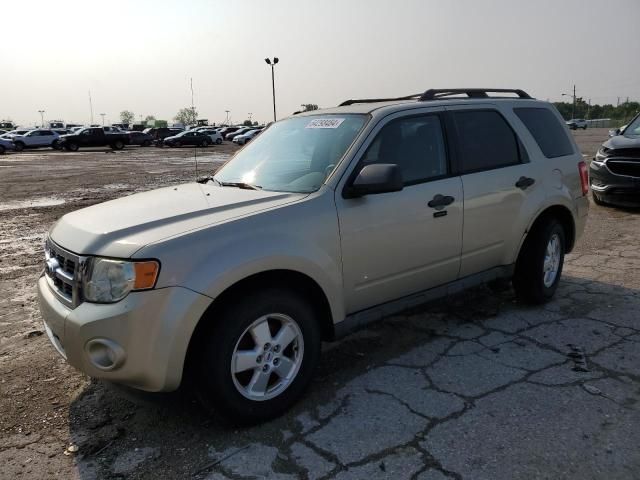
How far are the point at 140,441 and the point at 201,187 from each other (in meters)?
1.83

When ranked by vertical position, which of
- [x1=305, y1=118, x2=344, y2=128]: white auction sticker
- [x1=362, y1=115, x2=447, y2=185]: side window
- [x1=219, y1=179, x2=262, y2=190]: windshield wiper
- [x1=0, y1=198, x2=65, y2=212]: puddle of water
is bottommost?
[x1=0, y1=198, x2=65, y2=212]: puddle of water

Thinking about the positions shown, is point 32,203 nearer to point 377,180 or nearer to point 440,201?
point 440,201

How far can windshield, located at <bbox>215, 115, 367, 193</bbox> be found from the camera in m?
3.55

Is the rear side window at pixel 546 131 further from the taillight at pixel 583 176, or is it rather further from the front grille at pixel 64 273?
the front grille at pixel 64 273

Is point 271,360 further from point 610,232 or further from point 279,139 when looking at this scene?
point 610,232

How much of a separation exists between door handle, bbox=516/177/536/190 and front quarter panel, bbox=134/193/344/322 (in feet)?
6.44

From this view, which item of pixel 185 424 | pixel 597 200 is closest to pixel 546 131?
pixel 185 424

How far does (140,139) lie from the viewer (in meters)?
47.9

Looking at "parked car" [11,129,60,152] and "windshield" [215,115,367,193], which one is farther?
"parked car" [11,129,60,152]

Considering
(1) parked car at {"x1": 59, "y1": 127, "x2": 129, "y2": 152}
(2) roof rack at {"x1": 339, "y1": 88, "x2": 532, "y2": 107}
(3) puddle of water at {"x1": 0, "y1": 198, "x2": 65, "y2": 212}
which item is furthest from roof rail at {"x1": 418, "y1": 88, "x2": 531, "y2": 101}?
(1) parked car at {"x1": 59, "y1": 127, "x2": 129, "y2": 152}

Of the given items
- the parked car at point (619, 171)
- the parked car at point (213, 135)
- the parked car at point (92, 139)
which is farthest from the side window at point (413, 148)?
the parked car at point (213, 135)

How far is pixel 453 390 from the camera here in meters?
3.40

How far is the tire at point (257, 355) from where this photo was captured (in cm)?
281

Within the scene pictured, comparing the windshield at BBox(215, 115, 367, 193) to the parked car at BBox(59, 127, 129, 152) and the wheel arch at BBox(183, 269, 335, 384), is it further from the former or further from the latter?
the parked car at BBox(59, 127, 129, 152)
